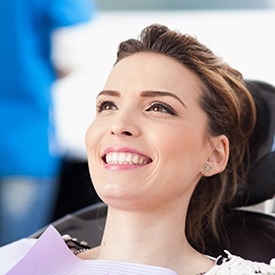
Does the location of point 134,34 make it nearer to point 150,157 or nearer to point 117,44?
point 117,44

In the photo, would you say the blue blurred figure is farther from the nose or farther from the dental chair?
the nose

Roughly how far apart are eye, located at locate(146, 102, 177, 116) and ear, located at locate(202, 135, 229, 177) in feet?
0.42

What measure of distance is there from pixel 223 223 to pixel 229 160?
5.6 inches

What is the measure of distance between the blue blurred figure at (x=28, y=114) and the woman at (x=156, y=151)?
0.70 m

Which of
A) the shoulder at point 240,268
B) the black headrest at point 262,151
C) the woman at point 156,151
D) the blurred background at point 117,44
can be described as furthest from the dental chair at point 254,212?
the blurred background at point 117,44

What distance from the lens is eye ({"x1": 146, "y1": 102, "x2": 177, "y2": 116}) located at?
1446 millimetres

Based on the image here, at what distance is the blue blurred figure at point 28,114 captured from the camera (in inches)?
87.6

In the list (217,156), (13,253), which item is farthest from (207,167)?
(13,253)

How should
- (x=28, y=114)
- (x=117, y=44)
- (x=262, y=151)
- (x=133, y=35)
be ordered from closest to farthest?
(x=262, y=151)
(x=28, y=114)
(x=117, y=44)
(x=133, y=35)

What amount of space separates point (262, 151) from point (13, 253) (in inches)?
23.3

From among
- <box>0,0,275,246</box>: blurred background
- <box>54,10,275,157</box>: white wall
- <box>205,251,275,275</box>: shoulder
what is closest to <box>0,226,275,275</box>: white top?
<box>205,251,275,275</box>: shoulder

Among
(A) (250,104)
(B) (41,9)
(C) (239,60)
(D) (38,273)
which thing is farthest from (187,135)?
(C) (239,60)

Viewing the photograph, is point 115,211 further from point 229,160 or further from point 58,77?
→ point 58,77

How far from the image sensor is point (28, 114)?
233 cm
